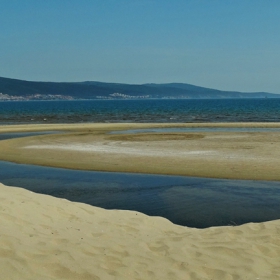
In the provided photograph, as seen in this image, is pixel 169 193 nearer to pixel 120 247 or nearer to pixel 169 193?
pixel 169 193

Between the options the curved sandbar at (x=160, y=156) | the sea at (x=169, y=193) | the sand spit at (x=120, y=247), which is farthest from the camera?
the curved sandbar at (x=160, y=156)

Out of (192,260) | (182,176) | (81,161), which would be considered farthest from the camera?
(81,161)

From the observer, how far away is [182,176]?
62.1 ft

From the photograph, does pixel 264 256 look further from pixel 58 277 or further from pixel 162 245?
pixel 58 277

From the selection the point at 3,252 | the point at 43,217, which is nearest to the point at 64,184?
the point at 43,217

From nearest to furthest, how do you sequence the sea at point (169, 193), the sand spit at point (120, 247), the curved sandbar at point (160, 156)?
the sand spit at point (120, 247), the sea at point (169, 193), the curved sandbar at point (160, 156)

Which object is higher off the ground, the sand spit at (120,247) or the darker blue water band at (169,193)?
the sand spit at (120,247)

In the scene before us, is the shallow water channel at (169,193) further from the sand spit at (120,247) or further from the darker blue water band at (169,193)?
the sand spit at (120,247)

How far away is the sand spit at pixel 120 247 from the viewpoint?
6.77 metres

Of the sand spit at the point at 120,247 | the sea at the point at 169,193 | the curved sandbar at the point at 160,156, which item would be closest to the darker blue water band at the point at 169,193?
the sea at the point at 169,193

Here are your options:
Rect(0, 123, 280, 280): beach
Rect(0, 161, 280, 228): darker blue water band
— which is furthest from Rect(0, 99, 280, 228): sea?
Rect(0, 123, 280, 280): beach

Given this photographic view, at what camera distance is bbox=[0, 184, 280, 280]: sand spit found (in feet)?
22.2

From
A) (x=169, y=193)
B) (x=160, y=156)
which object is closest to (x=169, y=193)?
(x=169, y=193)

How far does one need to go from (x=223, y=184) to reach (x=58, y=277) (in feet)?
37.8
